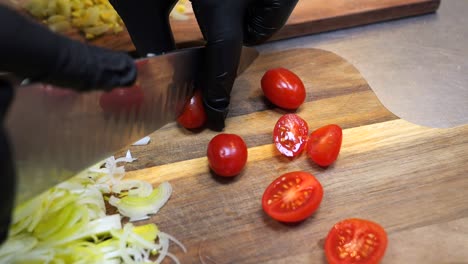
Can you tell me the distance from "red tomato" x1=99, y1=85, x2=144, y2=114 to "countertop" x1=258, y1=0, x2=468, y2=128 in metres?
0.76

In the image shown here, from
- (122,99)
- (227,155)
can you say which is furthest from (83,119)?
(227,155)

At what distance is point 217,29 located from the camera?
1.40 m

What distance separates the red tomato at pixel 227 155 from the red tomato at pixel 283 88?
23 centimetres

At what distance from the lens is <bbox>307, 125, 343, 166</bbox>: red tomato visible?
1401 mm

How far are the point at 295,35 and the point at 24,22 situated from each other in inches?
50.5

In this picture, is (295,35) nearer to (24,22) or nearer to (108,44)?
(108,44)

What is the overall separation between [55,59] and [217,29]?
0.60m

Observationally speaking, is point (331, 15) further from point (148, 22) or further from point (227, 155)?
point (227, 155)

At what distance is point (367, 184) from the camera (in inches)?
54.8

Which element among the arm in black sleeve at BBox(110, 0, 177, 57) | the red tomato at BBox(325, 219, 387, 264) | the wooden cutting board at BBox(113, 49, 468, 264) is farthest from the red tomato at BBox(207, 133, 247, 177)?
the arm in black sleeve at BBox(110, 0, 177, 57)

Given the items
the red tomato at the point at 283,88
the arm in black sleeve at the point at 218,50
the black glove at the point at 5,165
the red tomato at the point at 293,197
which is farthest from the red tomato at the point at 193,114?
the black glove at the point at 5,165

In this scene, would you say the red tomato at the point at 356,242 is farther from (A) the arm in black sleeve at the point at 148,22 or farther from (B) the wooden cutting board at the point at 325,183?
(A) the arm in black sleeve at the point at 148,22

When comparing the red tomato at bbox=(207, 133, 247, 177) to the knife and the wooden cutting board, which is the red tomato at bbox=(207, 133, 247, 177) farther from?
the knife

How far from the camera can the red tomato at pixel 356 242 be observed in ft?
3.87
